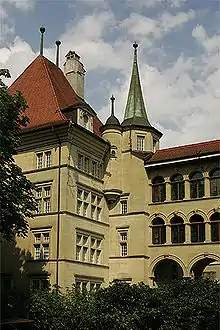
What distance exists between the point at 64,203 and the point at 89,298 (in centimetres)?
680

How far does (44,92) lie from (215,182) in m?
14.9

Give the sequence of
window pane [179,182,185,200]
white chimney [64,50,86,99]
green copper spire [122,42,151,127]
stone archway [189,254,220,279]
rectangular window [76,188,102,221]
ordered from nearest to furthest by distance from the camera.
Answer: stone archway [189,254,220,279] < rectangular window [76,188,102,221] < window pane [179,182,185,200] < green copper spire [122,42,151,127] < white chimney [64,50,86,99]

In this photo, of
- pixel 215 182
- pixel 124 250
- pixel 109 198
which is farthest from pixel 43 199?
pixel 215 182

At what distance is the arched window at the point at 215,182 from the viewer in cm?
3947

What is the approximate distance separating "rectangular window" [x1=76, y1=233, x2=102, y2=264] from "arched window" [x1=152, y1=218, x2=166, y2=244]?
4.12 meters

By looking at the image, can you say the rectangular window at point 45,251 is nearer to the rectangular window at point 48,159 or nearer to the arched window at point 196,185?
the rectangular window at point 48,159

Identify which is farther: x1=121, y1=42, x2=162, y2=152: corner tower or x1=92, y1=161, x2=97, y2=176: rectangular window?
x1=121, y1=42, x2=162, y2=152: corner tower

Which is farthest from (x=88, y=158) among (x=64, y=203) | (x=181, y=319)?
(x=181, y=319)

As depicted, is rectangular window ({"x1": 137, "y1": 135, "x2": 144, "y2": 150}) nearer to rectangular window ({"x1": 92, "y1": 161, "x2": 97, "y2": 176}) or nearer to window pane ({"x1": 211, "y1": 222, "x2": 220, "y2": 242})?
rectangular window ({"x1": 92, "y1": 161, "x2": 97, "y2": 176})

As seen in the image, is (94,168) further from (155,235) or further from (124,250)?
(155,235)

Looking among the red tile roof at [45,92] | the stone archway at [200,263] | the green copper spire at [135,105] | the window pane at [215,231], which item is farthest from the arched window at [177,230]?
the red tile roof at [45,92]

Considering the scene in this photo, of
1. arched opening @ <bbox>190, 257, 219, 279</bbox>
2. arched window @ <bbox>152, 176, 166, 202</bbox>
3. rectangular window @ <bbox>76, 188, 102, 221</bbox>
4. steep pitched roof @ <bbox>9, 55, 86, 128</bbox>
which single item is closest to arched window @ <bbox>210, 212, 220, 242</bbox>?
arched opening @ <bbox>190, 257, 219, 279</bbox>

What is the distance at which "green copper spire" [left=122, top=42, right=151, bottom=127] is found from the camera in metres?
44.7

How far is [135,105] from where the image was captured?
151 ft
